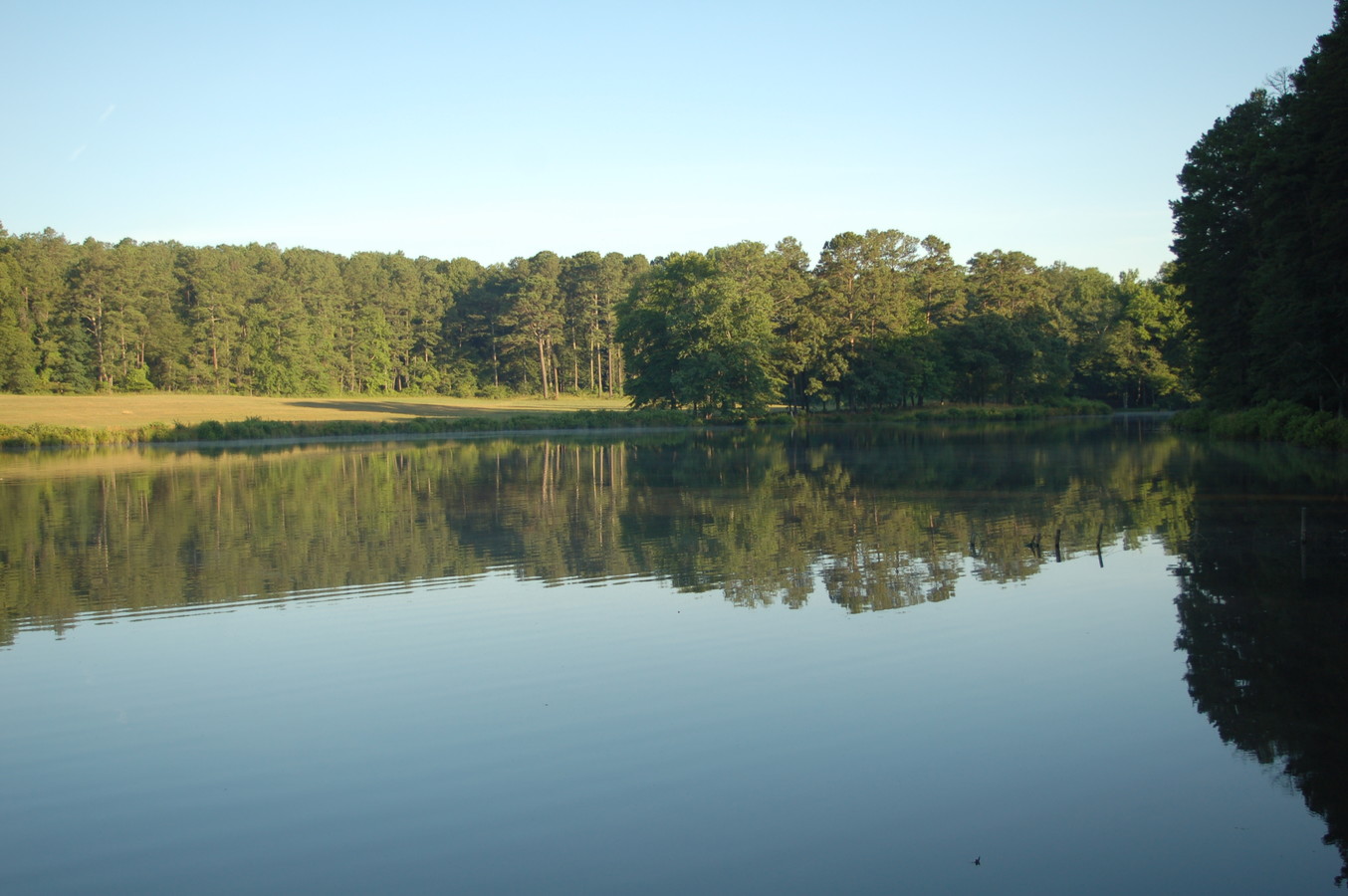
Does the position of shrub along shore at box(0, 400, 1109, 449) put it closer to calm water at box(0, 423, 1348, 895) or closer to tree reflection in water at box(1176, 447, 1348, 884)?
calm water at box(0, 423, 1348, 895)

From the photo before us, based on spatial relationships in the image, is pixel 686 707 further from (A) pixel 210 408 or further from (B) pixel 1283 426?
(A) pixel 210 408

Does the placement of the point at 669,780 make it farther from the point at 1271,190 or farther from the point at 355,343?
the point at 355,343

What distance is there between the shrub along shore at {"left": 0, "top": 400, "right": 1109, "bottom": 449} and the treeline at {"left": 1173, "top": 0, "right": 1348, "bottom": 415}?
27.8m

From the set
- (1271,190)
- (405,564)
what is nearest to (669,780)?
(405,564)

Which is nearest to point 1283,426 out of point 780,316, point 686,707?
point 686,707

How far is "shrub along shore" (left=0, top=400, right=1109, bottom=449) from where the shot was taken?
55844 millimetres

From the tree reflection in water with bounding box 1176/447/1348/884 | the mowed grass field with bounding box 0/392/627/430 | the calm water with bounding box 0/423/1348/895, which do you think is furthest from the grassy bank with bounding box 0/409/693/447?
the tree reflection in water with bounding box 1176/447/1348/884

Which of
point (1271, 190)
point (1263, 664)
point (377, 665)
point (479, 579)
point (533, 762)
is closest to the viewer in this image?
point (533, 762)

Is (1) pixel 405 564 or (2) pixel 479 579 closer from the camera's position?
(2) pixel 479 579

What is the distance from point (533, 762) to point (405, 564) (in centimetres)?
981

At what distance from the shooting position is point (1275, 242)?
37.5 metres

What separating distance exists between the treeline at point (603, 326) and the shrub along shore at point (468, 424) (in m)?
1.71

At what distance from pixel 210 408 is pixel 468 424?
18.7 metres

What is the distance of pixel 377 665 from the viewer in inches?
432
